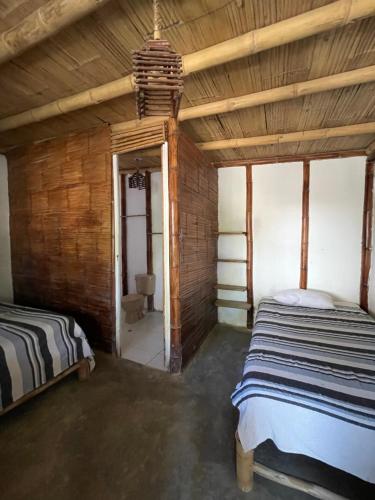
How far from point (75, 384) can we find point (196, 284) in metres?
1.59

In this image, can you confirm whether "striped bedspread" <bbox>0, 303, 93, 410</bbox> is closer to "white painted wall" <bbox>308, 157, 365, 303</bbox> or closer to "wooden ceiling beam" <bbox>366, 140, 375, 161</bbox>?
"white painted wall" <bbox>308, 157, 365, 303</bbox>

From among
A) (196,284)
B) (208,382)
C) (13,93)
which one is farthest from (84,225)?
(208,382)

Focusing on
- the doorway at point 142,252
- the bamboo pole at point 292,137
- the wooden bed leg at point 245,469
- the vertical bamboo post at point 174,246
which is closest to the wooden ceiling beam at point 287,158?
the bamboo pole at point 292,137

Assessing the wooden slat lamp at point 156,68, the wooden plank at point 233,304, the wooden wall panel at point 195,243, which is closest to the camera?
the wooden slat lamp at point 156,68

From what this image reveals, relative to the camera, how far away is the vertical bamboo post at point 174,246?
2.18 metres

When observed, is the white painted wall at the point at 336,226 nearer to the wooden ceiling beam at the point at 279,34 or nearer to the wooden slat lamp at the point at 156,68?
the wooden ceiling beam at the point at 279,34

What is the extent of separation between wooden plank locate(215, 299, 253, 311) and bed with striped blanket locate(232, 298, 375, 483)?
142 centimetres

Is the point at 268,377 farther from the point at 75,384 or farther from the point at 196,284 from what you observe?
the point at 75,384

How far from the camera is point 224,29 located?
125cm

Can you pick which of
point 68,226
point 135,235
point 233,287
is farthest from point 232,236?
point 68,226

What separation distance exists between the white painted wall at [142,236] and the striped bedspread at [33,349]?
2.09 meters

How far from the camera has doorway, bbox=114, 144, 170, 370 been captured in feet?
10.5

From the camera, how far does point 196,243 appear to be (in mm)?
2744

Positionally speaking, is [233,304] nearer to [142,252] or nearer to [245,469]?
[142,252]
